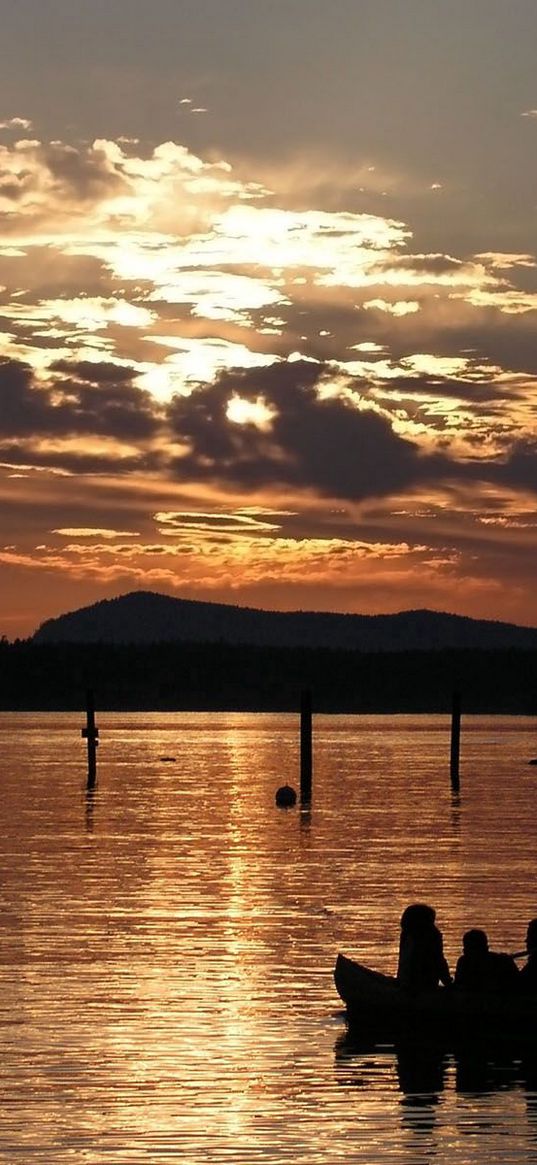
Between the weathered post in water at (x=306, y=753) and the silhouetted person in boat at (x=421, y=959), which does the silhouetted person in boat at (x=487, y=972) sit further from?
the weathered post in water at (x=306, y=753)

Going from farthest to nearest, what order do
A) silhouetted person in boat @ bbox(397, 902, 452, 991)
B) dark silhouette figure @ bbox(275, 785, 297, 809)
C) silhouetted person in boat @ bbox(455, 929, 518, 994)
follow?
dark silhouette figure @ bbox(275, 785, 297, 809) < silhouetted person in boat @ bbox(397, 902, 452, 991) < silhouetted person in boat @ bbox(455, 929, 518, 994)

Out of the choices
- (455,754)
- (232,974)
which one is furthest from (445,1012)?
(455,754)

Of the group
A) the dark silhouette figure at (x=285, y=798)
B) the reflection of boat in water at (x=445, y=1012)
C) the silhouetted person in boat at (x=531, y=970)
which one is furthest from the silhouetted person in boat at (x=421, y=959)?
the dark silhouette figure at (x=285, y=798)

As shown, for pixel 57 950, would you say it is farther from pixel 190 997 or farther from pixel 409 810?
pixel 409 810

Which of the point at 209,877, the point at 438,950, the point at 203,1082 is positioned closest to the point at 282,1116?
the point at 203,1082

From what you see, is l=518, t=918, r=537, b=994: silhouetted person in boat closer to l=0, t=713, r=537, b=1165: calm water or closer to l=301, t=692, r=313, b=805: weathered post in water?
l=0, t=713, r=537, b=1165: calm water

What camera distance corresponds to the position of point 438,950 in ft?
86.6

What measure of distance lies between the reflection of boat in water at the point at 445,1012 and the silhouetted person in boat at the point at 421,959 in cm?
18

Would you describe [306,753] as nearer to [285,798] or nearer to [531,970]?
[285,798]

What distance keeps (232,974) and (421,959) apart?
15.2 ft

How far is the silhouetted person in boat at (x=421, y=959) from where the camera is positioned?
85.3 feet

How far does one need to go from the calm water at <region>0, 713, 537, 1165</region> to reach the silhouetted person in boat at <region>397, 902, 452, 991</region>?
100 cm

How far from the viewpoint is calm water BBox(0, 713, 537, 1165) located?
20.5 meters

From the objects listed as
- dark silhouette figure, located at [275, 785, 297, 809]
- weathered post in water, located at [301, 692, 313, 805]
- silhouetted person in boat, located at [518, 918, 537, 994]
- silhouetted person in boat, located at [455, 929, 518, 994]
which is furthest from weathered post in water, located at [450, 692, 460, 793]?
silhouetted person in boat, located at [455, 929, 518, 994]
